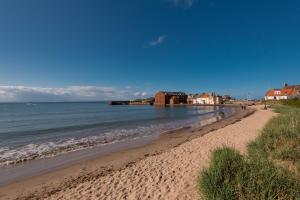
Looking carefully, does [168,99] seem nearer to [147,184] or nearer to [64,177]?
[64,177]

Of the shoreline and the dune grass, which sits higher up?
the dune grass

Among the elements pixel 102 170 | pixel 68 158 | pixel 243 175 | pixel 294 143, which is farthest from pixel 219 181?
pixel 68 158

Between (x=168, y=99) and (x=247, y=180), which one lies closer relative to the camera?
(x=247, y=180)

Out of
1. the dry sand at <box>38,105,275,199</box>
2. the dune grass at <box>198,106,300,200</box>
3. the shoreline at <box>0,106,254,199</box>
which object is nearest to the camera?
the dune grass at <box>198,106,300,200</box>

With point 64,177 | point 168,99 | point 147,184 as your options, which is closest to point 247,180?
point 147,184

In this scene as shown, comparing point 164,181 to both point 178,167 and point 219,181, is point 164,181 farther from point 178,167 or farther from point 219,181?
point 219,181

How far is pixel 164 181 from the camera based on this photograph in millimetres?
6551

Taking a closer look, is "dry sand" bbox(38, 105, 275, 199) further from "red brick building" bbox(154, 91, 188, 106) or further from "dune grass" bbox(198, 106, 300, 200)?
"red brick building" bbox(154, 91, 188, 106)

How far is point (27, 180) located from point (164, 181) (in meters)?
6.26

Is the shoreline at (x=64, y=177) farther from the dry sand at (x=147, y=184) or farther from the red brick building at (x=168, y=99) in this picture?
the red brick building at (x=168, y=99)

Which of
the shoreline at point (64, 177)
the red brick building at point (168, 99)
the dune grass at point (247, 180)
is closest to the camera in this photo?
the dune grass at point (247, 180)

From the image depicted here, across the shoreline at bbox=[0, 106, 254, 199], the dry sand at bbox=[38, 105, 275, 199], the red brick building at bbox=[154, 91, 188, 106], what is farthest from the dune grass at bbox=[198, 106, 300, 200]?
the red brick building at bbox=[154, 91, 188, 106]

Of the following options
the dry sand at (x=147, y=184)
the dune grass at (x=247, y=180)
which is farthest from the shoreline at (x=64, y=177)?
the dune grass at (x=247, y=180)

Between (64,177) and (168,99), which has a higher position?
(168,99)
